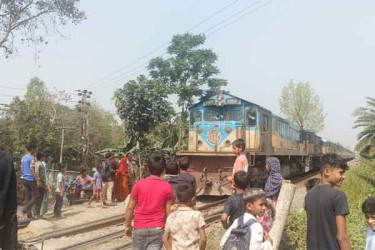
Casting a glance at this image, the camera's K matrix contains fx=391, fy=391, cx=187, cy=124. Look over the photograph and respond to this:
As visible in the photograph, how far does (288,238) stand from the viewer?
657 cm

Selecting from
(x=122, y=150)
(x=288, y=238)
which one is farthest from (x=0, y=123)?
(x=288, y=238)

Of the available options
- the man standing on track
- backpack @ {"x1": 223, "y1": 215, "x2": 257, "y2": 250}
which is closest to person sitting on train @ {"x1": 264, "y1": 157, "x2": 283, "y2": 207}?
backpack @ {"x1": 223, "y1": 215, "x2": 257, "y2": 250}

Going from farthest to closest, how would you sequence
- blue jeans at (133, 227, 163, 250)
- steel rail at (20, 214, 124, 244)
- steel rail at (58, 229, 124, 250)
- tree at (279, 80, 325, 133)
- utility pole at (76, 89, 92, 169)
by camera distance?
tree at (279, 80, 325, 133)
utility pole at (76, 89, 92, 169)
steel rail at (20, 214, 124, 244)
steel rail at (58, 229, 124, 250)
blue jeans at (133, 227, 163, 250)

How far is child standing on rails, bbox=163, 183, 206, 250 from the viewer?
3695 millimetres

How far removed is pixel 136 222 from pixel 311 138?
25.4 m

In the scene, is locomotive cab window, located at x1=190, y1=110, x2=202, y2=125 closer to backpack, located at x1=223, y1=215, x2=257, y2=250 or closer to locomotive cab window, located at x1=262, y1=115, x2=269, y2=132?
locomotive cab window, located at x1=262, y1=115, x2=269, y2=132

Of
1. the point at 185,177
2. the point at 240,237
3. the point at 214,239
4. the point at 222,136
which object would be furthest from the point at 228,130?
the point at 240,237

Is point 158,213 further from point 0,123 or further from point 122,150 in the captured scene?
point 0,123

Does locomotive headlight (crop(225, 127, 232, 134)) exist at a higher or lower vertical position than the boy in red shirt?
higher

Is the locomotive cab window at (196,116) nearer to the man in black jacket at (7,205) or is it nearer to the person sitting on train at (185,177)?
the person sitting on train at (185,177)

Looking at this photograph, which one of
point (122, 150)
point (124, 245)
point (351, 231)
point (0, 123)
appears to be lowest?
point (124, 245)

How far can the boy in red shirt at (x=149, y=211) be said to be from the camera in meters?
4.11

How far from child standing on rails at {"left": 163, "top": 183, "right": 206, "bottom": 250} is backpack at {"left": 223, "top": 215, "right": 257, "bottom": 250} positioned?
20.7 inches

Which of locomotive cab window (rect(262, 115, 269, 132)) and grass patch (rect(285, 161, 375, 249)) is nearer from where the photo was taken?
grass patch (rect(285, 161, 375, 249))
